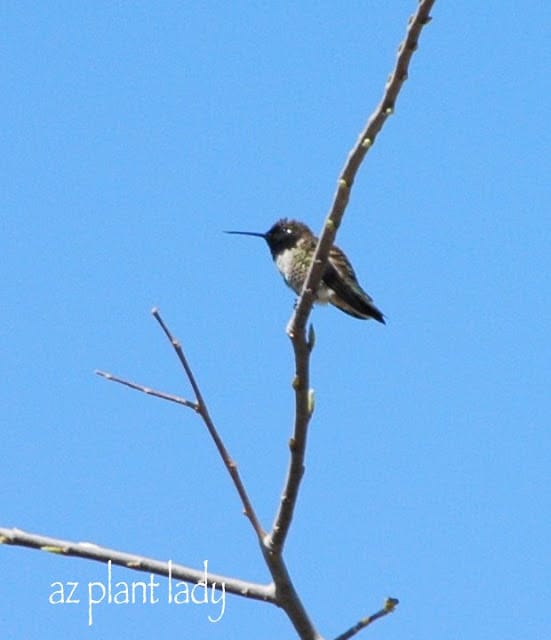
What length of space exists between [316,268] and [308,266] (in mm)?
5287

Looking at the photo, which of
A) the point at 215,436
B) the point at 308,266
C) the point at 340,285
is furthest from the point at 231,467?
the point at 340,285

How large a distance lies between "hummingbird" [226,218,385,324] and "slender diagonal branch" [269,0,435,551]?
4.76 metres

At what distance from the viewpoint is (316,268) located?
2.54 metres

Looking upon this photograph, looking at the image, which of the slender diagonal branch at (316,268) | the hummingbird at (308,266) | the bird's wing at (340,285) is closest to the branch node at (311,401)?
the slender diagonal branch at (316,268)

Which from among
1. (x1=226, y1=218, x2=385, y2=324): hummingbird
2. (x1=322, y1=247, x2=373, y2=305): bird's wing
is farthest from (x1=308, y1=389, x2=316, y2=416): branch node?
(x1=322, y1=247, x2=373, y2=305): bird's wing

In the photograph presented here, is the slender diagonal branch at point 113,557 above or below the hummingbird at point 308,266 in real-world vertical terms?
below

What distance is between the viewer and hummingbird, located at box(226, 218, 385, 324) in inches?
338

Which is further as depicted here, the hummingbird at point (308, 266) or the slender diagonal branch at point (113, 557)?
the hummingbird at point (308, 266)

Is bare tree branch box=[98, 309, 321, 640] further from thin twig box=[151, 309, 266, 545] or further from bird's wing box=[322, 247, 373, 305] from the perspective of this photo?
bird's wing box=[322, 247, 373, 305]

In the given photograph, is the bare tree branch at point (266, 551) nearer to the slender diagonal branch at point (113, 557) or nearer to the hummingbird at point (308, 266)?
the slender diagonal branch at point (113, 557)

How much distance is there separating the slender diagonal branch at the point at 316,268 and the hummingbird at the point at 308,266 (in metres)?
4.76

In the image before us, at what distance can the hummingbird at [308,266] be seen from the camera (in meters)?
8.59

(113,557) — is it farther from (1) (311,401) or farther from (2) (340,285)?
(2) (340,285)

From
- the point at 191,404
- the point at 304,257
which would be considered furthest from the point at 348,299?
the point at 191,404
